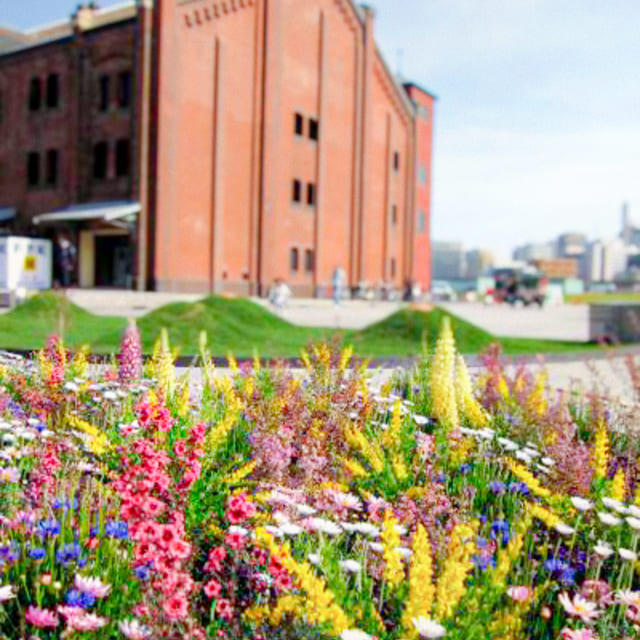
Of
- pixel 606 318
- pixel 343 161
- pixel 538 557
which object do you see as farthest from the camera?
pixel 343 161

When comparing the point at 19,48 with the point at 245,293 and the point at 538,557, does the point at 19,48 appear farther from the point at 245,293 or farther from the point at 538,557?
the point at 538,557

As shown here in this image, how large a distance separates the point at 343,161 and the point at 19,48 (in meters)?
16.3

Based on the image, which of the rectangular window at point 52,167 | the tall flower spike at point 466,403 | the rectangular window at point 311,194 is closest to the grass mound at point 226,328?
the tall flower spike at point 466,403

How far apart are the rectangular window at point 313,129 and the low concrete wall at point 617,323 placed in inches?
978

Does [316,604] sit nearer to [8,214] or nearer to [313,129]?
[313,129]

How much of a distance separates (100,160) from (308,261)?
1059 cm

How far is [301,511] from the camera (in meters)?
3.38

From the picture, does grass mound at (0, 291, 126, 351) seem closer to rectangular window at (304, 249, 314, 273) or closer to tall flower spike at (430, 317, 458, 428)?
tall flower spike at (430, 317, 458, 428)

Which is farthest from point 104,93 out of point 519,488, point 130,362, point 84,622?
point 84,622

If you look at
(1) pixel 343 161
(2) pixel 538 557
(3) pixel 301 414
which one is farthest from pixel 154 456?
(1) pixel 343 161

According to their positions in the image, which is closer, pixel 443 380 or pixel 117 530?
pixel 117 530

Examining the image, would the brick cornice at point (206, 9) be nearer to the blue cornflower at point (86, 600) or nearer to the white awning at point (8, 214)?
the white awning at point (8, 214)

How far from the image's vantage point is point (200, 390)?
5.97m

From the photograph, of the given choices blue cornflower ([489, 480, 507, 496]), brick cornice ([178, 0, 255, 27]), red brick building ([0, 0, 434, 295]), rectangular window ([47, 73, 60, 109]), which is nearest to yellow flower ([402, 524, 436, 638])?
blue cornflower ([489, 480, 507, 496])
